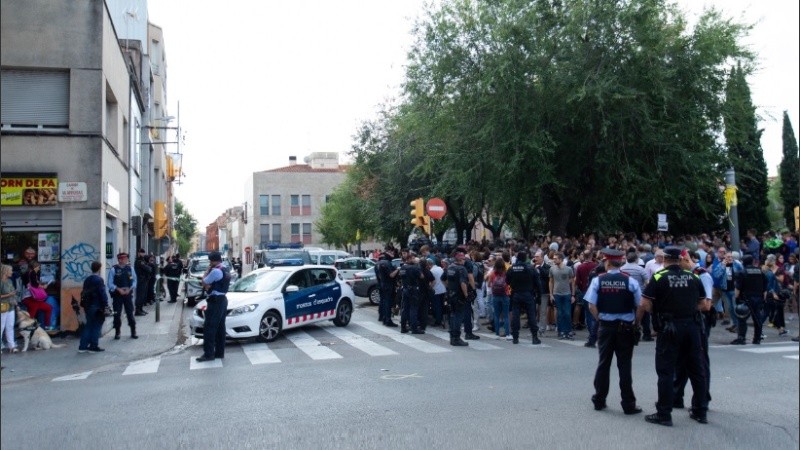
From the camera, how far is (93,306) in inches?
516

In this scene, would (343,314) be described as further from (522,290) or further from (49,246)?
(49,246)

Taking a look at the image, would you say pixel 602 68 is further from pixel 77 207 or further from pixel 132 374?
pixel 132 374


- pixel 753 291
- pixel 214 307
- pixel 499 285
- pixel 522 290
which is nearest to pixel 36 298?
pixel 214 307

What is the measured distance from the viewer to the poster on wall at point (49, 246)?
15625mm

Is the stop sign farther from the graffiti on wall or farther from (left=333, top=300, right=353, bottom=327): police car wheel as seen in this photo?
the graffiti on wall

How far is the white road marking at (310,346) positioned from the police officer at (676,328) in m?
6.12

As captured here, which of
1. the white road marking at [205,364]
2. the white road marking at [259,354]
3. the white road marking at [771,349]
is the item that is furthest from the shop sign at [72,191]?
the white road marking at [771,349]

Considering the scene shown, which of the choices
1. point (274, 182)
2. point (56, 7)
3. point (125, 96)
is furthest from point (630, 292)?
point (274, 182)

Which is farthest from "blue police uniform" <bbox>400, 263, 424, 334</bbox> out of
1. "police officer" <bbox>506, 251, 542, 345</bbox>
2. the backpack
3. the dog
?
the dog

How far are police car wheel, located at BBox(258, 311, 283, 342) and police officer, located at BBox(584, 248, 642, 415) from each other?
27.4 feet

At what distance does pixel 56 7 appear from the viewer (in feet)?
51.6

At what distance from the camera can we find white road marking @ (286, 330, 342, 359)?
1215 centimetres

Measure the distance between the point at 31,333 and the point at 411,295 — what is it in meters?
7.59

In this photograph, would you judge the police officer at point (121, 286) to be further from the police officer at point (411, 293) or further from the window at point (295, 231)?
the window at point (295, 231)
